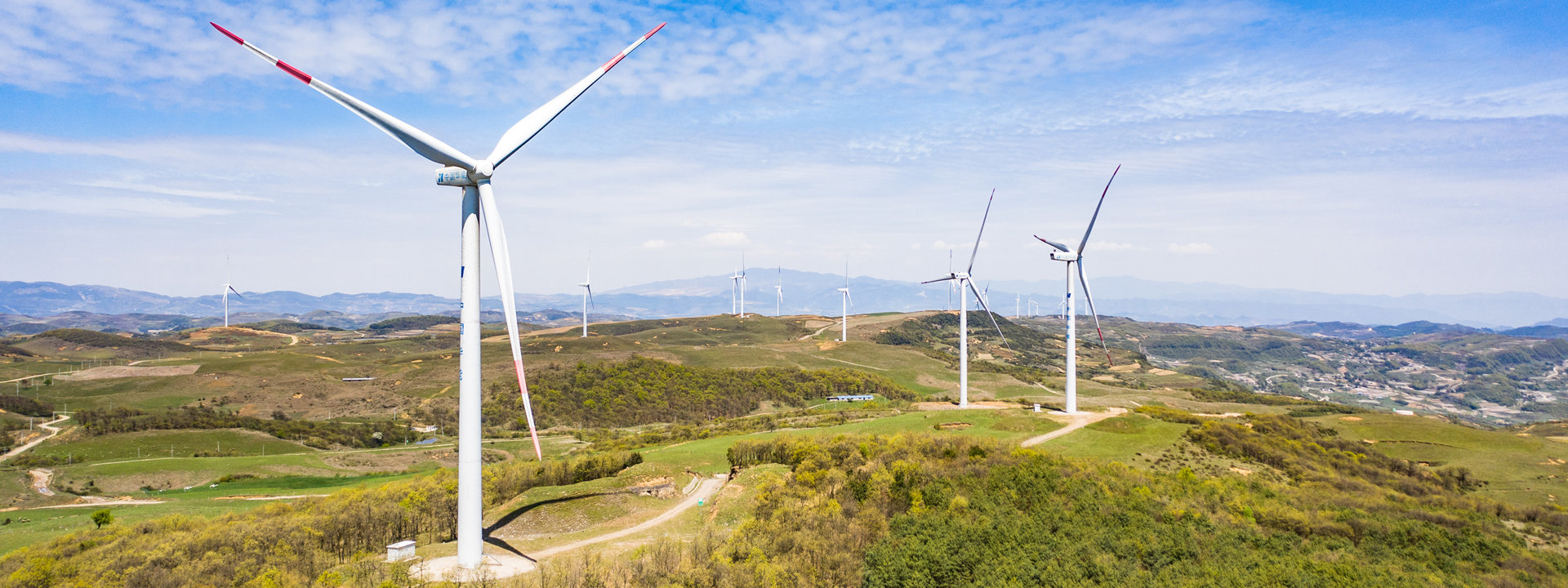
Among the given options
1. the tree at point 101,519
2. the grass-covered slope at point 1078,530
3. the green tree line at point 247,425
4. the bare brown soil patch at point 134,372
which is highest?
the grass-covered slope at point 1078,530

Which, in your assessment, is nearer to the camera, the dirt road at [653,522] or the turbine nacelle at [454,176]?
the turbine nacelle at [454,176]

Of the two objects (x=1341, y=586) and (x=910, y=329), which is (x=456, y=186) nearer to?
(x=1341, y=586)

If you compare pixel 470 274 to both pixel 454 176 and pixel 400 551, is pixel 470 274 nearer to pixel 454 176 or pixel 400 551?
pixel 454 176

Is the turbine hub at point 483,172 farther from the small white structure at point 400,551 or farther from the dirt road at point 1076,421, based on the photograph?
the dirt road at point 1076,421

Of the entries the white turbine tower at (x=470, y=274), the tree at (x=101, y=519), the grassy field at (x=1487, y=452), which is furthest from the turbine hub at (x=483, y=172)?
the grassy field at (x=1487, y=452)

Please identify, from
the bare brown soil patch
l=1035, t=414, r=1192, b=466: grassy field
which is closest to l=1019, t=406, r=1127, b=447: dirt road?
l=1035, t=414, r=1192, b=466: grassy field

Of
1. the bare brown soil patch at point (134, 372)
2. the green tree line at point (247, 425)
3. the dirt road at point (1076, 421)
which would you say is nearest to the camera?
the dirt road at point (1076, 421)
